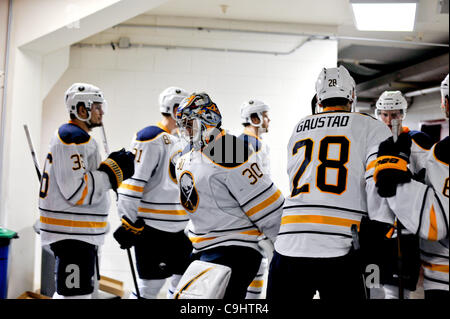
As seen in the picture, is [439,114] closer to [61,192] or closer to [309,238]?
[309,238]

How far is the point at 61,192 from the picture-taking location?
2568 millimetres

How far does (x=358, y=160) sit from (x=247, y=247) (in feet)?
1.98

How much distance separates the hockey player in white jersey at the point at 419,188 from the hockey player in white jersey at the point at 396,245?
9cm

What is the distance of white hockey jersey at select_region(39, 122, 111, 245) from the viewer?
2.52 m

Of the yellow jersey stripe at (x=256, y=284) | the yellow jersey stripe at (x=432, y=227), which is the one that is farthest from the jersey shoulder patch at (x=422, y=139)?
the yellow jersey stripe at (x=256, y=284)

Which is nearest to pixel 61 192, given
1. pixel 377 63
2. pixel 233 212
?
pixel 233 212

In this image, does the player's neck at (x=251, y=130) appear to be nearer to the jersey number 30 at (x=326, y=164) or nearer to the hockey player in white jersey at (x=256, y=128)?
the hockey player in white jersey at (x=256, y=128)

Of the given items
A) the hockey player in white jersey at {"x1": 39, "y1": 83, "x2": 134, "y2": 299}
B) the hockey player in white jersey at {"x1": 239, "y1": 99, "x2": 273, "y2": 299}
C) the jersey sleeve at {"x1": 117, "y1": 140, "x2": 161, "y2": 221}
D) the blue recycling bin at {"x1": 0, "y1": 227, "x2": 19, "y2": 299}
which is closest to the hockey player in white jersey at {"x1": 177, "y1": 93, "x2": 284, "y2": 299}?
the hockey player in white jersey at {"x1": 239, "y1": 99, "x2": 273, "y2": 299}

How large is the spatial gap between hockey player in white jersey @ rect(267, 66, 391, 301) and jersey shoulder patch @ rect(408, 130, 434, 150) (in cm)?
9

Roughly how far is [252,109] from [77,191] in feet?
3.58

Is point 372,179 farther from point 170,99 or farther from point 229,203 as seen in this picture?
point 170,99

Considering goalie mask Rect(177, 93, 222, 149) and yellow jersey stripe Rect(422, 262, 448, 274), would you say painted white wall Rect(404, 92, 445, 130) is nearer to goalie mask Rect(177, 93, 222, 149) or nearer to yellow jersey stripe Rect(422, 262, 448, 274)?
yellow jersey stripe Rect(422, 262, 448, 274)

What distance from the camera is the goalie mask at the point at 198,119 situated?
213 centimetres

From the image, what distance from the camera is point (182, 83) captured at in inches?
123
